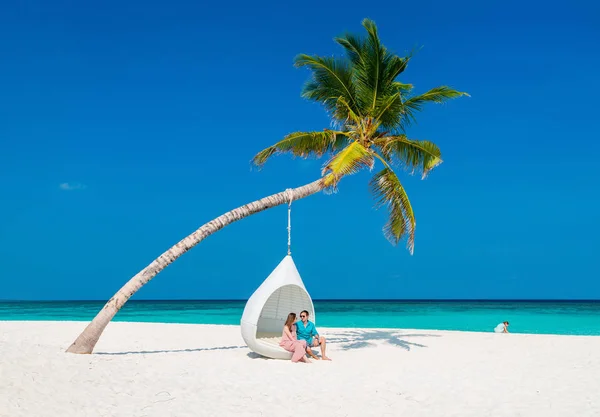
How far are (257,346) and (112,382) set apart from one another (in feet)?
10.2

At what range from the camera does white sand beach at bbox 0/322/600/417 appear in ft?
18.9

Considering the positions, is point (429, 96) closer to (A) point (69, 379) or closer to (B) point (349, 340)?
(B) point (349, 340)

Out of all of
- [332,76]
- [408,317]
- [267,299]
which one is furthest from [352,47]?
[408,317]

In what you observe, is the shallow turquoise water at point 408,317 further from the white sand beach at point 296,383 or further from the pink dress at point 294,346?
the pink dress at point 294,346

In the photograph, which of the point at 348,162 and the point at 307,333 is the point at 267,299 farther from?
the point at 348,162

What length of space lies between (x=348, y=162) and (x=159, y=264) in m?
3.56

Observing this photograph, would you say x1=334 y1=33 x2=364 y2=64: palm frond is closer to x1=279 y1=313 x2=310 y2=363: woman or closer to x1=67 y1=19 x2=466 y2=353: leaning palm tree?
x1=67 y1=19 x2=466 y2=353: leaning palm tree

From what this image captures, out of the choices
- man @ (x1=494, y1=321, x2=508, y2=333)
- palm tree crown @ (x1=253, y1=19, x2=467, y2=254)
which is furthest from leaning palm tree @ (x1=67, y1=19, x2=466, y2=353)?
man @ (x1=494, y1=321, x2=508, y2=333)

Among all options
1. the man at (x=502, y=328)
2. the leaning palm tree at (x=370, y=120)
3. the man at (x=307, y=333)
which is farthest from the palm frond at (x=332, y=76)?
the man at (x=502, y=328)

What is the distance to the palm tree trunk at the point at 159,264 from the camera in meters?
8.57

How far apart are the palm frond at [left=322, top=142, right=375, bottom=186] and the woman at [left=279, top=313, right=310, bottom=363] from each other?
2.59 m

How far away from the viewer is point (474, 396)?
6.66 m

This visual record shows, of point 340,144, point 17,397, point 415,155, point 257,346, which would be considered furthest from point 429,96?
point 17,397

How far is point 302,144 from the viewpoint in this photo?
11117 mm
